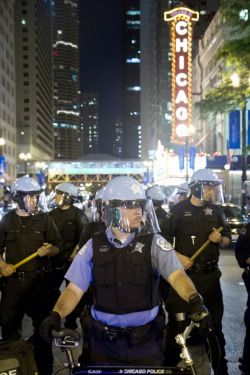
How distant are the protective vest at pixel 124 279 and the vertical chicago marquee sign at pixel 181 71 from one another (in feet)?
121

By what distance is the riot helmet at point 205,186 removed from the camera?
5.64m

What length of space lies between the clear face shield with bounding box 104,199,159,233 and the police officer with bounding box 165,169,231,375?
1.89 meters

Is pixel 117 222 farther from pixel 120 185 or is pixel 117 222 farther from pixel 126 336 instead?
pixel 126 336

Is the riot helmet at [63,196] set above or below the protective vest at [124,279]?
above

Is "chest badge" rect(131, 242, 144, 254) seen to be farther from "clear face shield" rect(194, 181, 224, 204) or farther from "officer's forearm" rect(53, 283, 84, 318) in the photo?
"clear face shield" rect(194, 181, 224, 204)

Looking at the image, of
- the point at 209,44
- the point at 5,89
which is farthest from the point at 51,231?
the point at 5,89

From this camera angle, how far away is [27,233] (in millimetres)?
5336

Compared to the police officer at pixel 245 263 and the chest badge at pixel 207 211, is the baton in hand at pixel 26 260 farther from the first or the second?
the police officer at pixel 245 263

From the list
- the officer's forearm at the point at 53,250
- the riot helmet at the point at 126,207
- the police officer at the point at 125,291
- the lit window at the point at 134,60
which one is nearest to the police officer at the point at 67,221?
the officer's forearm at the point at 53,250

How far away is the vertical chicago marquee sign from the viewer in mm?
42375

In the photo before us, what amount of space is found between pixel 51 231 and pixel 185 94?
39.0 m

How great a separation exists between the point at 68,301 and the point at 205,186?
2815mm

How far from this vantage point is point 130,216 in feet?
11.3

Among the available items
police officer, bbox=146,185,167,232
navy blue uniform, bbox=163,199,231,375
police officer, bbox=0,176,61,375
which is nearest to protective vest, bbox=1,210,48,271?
police officer, bbox=0,176,61,375
